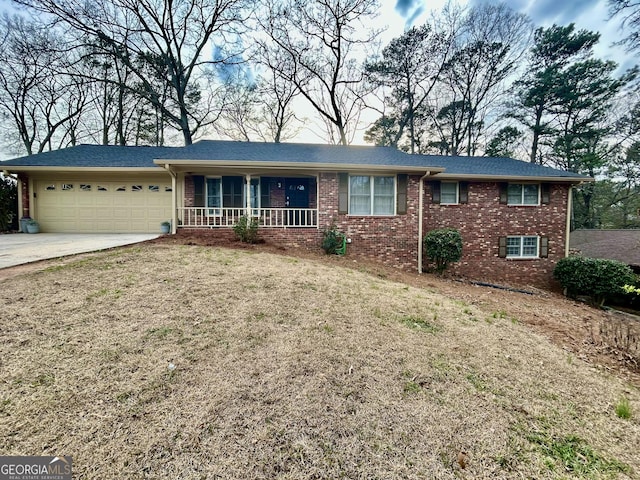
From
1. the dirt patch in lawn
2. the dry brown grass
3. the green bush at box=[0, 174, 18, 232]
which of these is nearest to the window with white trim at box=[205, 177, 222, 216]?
the dirt patch in lawn

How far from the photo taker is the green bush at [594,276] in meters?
8.49

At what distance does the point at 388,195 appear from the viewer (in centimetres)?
933

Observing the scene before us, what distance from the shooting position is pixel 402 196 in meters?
9.20

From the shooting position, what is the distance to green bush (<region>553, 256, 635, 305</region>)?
8.49 metres

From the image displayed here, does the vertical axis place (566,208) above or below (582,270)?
above

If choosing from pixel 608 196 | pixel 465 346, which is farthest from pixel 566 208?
pixel 608 196

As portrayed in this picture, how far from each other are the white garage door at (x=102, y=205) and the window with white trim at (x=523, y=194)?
13681mm

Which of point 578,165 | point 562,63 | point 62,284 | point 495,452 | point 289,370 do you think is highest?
point 562,63

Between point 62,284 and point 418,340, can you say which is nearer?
point 418,340

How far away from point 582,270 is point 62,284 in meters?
14.1

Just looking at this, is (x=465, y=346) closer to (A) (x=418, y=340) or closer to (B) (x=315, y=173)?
(A) (x=418, y=340)

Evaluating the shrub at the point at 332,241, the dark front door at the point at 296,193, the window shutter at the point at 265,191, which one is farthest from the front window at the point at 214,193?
the shrub at the point at 332,241

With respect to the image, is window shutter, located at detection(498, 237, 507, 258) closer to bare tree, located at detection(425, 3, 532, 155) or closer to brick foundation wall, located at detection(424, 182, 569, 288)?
brick foundation wall, located at detection(424, 182, 569, 288)

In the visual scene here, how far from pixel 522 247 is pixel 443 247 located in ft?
14.2
